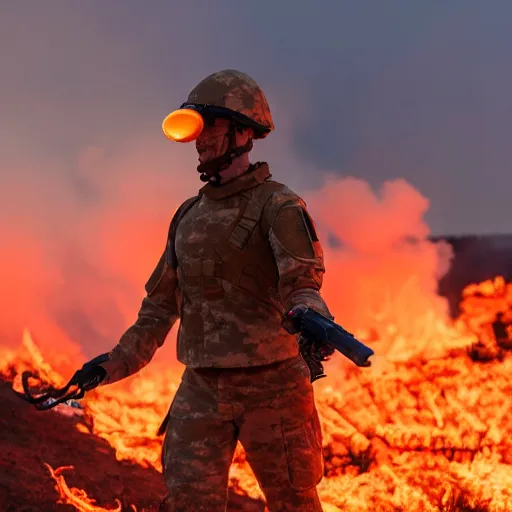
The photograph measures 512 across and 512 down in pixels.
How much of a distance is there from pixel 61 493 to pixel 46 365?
7.11 ft

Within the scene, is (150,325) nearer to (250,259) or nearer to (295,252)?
(250,259)

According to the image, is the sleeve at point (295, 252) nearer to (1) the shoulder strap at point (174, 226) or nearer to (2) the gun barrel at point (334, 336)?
(2) the gun barrel at point (334, 336)

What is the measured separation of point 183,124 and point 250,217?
1.75ft

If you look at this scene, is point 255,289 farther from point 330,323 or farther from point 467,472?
point 467,472

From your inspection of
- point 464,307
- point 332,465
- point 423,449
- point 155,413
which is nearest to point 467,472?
point 423,449

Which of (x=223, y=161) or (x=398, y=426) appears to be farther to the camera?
(x=398, y=426)

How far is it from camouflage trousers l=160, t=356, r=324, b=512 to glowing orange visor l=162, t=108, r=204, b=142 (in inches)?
44.1

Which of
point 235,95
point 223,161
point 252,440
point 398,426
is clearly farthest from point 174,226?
point 398,426

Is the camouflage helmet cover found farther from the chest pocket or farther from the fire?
the fire

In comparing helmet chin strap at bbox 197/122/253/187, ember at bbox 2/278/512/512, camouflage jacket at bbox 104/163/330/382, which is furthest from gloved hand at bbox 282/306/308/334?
ember at bbox 2/278/512/512

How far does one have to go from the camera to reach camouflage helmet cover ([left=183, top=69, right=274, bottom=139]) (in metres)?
3.19

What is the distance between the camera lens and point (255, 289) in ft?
10.2

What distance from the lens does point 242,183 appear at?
10.5 feet

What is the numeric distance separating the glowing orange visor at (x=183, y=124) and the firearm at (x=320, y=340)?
1035mm
